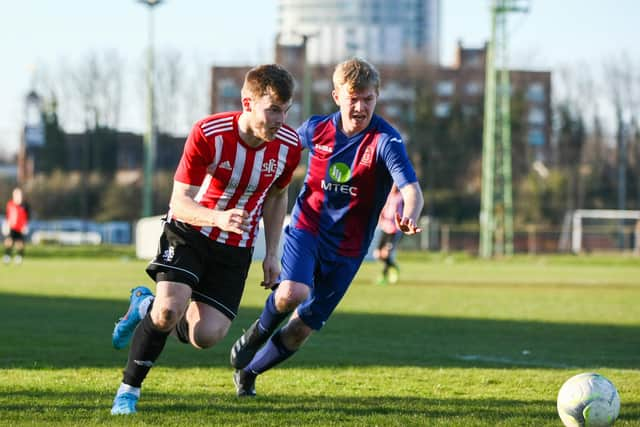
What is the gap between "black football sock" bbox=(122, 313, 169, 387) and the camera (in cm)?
630

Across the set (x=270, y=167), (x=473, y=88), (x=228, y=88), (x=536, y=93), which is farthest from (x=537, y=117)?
(x=270, y=167)

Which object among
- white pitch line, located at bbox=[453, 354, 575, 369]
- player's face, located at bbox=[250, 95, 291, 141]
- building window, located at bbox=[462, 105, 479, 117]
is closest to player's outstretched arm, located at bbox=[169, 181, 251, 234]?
player's face, located at bbox=[250, 95, 291, 141]

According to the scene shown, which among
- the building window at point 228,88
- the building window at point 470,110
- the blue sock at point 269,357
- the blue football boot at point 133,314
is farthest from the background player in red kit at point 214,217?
the building window at point 228,88

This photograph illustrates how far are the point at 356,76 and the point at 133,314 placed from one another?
2.10 m

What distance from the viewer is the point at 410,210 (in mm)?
6527

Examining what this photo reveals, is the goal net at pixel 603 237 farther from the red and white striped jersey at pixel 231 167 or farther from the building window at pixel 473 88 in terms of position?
the red and white striped jersey at pixel 231 167

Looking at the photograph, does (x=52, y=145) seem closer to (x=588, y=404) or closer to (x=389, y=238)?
(x=389, y=238)

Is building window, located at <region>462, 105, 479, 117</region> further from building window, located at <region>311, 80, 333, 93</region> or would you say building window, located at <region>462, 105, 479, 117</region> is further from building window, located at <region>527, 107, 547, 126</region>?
building window, located at <region>527, 107, 547, 126</region>

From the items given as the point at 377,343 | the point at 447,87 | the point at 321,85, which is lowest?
the point at 377,343

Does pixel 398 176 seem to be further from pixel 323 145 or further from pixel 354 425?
pixel 354 425

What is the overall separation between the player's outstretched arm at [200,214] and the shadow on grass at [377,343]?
2616mm

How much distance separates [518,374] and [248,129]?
3.26 metres

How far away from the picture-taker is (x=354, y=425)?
6008mm

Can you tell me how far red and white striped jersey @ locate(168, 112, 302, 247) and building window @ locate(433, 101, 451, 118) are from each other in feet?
211
